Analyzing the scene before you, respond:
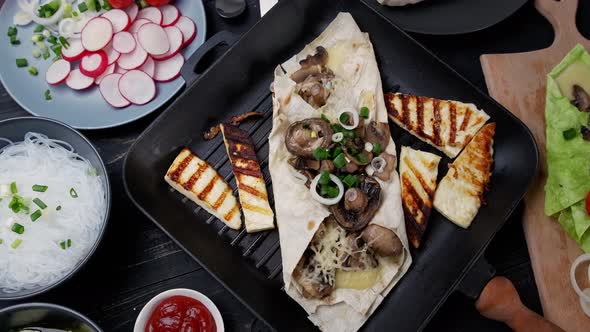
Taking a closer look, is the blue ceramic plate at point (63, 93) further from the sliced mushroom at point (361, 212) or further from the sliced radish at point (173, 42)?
the sliced mushroom at point (361, 212)

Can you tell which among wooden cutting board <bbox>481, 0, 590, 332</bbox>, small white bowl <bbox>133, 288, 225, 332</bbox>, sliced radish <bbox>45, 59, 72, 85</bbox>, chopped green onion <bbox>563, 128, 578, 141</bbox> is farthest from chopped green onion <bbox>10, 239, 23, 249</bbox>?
chopped green onion <bbox>563, 128, 578, 141</bbox>

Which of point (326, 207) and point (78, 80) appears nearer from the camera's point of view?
point (326, 207)

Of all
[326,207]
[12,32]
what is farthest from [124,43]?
[326,207]

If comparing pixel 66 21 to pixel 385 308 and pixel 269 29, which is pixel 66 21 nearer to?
pixel 269 29

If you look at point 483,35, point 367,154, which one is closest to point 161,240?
point 367,154

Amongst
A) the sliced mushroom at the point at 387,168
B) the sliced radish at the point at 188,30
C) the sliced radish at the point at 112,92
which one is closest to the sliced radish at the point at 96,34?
the sliced radish at the point at 112,92

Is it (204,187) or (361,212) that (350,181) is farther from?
(204,187)

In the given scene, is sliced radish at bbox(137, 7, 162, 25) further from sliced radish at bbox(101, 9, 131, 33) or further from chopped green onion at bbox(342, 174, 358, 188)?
chopped green onion at bbox(342, 174, 358, 188)
